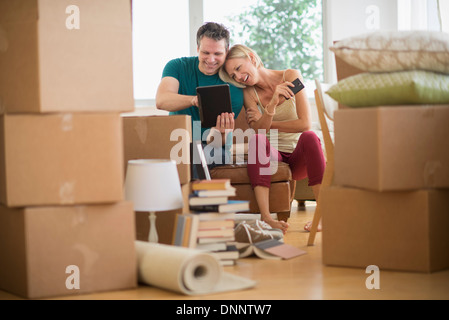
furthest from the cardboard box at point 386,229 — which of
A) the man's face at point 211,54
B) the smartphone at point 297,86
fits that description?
the man's face at point 211,54

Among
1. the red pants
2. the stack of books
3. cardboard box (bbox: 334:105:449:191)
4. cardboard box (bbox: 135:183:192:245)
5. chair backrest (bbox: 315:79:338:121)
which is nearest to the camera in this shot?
cardboard box (bbox: 334:105:449:191)

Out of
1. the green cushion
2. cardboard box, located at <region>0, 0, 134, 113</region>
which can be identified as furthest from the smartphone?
cardboard box, located at <region>0, 0, 134, 113</region>

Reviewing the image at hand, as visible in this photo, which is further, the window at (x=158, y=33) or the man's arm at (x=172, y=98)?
the window at (x=158, y=33)

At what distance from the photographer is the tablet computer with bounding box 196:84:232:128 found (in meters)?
3.25

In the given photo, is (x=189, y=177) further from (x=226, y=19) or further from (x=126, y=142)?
(x=226, y=19)

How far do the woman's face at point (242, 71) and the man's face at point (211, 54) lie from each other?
0.05m

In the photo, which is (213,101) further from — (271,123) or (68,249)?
(68,249)

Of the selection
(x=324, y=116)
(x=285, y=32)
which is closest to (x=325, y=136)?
(x=324, y=116)

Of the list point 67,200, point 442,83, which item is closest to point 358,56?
point 442,83

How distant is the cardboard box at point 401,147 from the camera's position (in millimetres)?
2273

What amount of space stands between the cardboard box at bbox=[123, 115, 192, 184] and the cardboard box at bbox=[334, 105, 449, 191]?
2.62 ft

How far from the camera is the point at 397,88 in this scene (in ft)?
7.57

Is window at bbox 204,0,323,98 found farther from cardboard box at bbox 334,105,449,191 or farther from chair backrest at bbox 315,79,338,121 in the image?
cardboard box at bbox 334,105,449,191

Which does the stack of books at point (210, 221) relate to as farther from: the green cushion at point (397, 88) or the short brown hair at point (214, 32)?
the short brown hair at point (214, 32)
